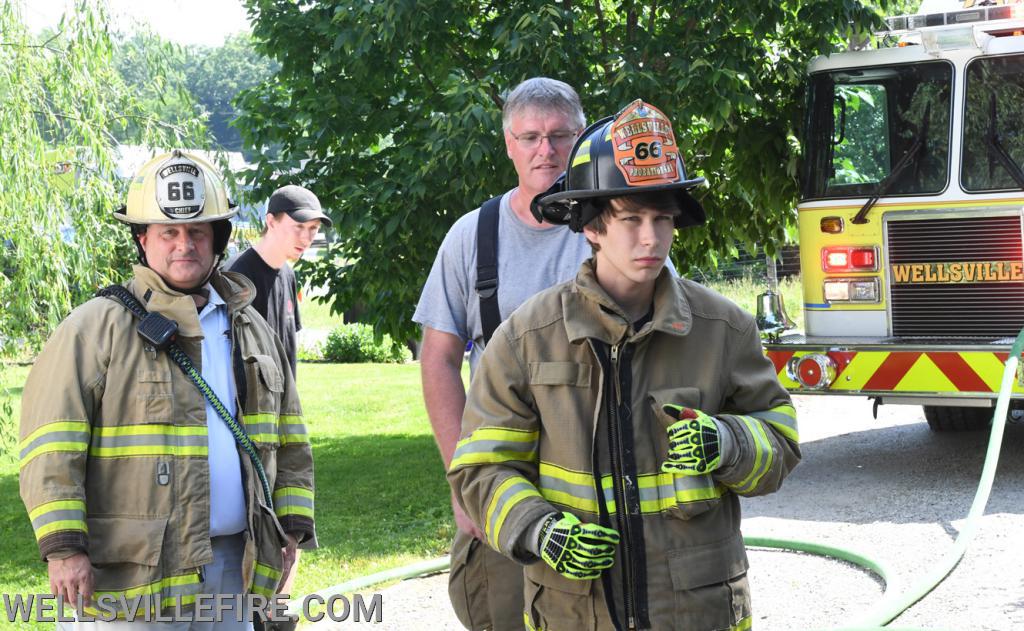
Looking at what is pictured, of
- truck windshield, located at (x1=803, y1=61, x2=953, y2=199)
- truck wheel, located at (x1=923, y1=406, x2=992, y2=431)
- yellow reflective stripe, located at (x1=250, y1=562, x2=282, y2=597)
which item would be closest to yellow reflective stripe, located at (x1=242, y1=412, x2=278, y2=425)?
yellow reflective stripe, located at (x1=250, y1=562, x2=282, y2=597)

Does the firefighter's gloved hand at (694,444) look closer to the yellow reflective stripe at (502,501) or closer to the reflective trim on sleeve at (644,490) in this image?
the reflective trim on sleeve at (644,490)

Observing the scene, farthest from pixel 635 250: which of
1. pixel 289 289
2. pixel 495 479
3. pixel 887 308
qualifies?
pixel 887 308

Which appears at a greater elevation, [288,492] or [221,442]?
[221,442]

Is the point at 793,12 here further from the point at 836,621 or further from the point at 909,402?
the point at 836,621

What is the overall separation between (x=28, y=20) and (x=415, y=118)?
2.54 metres

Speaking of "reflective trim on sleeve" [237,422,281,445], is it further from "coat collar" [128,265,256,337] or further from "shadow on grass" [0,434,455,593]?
"shadow on grass" [0,434,455,593]

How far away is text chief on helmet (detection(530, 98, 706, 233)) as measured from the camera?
253 cm

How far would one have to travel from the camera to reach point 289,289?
17.7 ft

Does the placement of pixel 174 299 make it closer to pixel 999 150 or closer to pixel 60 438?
pixel 60 438

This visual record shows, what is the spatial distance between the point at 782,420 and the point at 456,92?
5260 millimetres

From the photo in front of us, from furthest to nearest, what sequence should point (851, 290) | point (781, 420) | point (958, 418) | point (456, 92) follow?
point (958, 418) → point (851, 290) → point (456, 92) → point (781, 420)

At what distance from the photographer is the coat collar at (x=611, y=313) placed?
8.16 ft

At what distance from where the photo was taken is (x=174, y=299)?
3242 millimetres

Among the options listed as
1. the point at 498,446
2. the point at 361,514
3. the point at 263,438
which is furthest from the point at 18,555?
the point at 498,446
